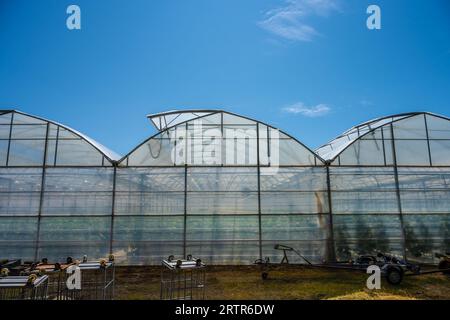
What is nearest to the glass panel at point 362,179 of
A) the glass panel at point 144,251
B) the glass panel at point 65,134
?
the glass panel at point 144,251

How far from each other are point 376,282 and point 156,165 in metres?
9.66

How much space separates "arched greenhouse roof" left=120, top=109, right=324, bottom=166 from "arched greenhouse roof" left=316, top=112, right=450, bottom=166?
1.90m

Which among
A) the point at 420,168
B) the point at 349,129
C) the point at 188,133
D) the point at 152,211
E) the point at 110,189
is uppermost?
the point at 349,129

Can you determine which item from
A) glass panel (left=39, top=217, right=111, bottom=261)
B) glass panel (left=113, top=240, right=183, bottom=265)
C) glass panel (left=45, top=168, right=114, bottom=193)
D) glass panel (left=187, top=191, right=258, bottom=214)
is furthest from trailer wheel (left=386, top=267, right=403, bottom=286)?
glass panel (left=45, top=168, right=114, bottom=193)

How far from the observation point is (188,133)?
13.4 m

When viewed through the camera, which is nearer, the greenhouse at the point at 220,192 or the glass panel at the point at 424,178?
the greenhouse at the point at 220,192

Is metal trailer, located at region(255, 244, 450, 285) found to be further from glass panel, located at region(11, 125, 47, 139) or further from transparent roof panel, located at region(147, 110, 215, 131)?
glass panel, located at region(11, 125, 47, 139)

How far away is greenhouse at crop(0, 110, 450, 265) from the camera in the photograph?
12.5 m

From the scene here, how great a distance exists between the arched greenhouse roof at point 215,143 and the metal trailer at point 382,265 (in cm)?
401

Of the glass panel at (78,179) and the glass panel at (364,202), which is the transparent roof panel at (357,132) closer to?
the glass panel at (364,202)

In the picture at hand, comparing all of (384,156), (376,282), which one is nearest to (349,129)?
(384,156)

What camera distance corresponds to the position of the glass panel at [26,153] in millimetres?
12844
